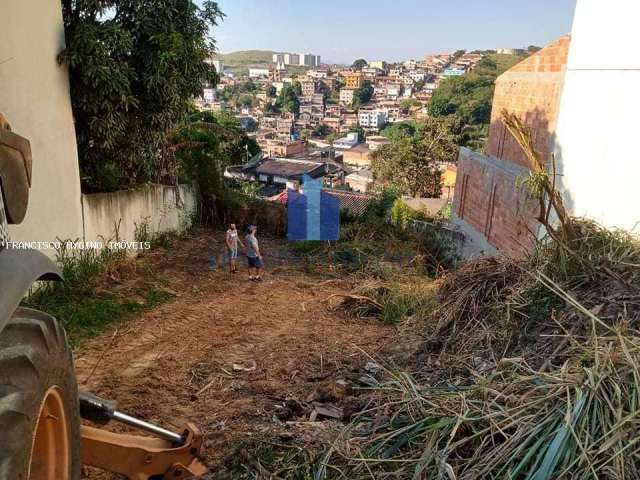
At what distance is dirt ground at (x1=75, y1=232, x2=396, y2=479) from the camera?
4.27 meters

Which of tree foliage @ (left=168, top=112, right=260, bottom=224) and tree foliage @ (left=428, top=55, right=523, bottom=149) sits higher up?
tree foliage @ (left=428, top=55, right=523, bottom=149)

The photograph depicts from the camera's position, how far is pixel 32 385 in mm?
1833

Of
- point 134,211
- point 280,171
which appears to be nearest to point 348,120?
point 280,171

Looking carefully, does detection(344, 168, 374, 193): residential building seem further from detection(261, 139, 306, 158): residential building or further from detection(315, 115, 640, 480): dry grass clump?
detection(315, 115, 640, 480): dry grass clump

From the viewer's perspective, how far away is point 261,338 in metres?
6.51

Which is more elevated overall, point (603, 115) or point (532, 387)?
point (603, 115)

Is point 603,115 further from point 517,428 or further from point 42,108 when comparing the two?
point 42,108

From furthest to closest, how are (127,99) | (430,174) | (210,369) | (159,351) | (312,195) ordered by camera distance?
(430,174), (312,195), (127,99), (159,351), (210,369)

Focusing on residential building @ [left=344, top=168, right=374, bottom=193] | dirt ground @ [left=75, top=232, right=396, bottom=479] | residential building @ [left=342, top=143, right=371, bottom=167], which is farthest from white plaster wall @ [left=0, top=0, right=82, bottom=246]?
residential building @ [left=342, top=143, right=371, bottom=167]

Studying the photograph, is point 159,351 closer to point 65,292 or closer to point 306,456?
point 65,292

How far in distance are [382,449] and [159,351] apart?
3.60 meters

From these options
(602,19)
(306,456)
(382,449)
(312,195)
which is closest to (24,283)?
(306,456)

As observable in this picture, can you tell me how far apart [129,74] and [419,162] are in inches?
873

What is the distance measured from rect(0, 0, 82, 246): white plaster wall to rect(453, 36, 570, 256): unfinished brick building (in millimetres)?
6496
